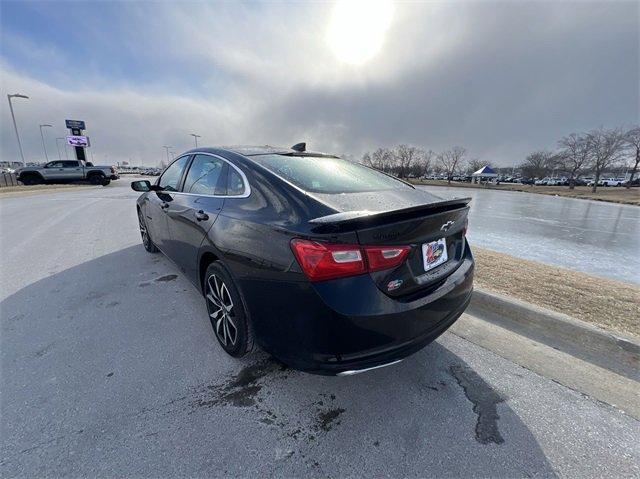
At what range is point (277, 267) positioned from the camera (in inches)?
Answer: 76.5

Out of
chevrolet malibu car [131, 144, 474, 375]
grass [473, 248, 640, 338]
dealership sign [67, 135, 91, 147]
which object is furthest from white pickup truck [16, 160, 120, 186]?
grass [473, 248, 640, 338]

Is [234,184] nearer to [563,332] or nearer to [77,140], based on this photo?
[563,332]

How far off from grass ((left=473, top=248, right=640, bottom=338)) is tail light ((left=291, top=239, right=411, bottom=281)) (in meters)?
2.60

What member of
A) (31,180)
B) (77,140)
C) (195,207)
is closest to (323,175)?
(195,207)

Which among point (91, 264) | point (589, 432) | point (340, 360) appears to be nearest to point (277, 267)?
point (340, 360)

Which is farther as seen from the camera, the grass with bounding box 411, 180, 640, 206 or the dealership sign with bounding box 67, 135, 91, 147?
the dealership sign with bounding box 67, 135, 91, 147

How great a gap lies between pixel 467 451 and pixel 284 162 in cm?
242

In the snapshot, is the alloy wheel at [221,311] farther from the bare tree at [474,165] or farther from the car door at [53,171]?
the bare tree at [474,165]

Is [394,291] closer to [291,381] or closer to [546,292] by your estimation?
[291,381]

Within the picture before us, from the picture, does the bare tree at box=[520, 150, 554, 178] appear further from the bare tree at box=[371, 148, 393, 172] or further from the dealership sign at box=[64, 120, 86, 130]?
the dealership sign at box=[64, 120, 86, 130]

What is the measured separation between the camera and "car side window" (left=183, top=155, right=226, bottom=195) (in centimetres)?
285

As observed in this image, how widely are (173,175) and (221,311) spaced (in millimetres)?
2263

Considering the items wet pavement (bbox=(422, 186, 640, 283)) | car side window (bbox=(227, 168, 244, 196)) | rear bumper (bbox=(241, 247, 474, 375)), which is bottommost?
wet pavement (bbox=(422, 186, 640, 283))

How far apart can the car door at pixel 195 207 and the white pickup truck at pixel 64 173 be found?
28715mm
